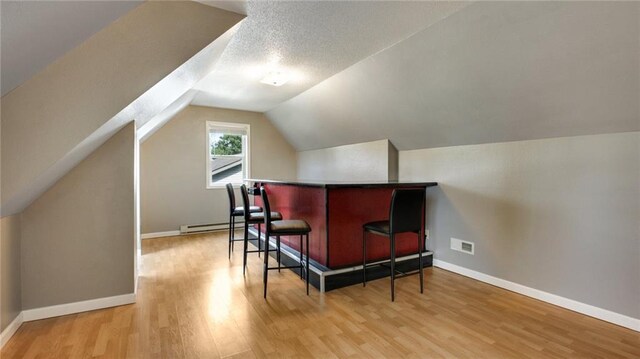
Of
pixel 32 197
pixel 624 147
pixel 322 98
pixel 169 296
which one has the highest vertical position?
pixel 322 98

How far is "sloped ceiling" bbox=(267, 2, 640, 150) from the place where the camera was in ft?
5.92

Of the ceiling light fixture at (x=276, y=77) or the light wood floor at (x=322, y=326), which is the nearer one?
the light wood floor at (x=322, y=326)

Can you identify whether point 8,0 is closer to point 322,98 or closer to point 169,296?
point 169,296

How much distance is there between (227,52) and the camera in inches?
115

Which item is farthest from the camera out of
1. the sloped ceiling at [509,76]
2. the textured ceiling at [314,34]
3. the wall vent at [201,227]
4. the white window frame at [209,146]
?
the white window frame at [209,146]

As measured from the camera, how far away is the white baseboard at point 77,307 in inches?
85.7

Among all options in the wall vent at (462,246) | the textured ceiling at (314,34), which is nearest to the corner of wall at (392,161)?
the wall vent at (462,246)

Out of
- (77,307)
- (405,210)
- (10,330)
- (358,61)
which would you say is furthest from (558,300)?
(10,330)

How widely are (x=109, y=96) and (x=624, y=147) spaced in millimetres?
3777

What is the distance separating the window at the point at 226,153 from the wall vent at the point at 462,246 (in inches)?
169

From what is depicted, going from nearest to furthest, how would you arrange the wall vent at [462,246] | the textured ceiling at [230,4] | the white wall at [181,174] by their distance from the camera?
1. the textured ceiling at [230,4]
2. the wall vent at [462,246]
3. the white wall at [181,174]

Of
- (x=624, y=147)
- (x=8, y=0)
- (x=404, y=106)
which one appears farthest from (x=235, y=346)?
(x=624, y=147)

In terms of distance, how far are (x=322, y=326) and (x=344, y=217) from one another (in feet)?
3.75

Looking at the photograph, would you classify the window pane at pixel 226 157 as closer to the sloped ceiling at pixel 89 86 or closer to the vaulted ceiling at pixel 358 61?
the vaulted ceiling at pixel 358 61
